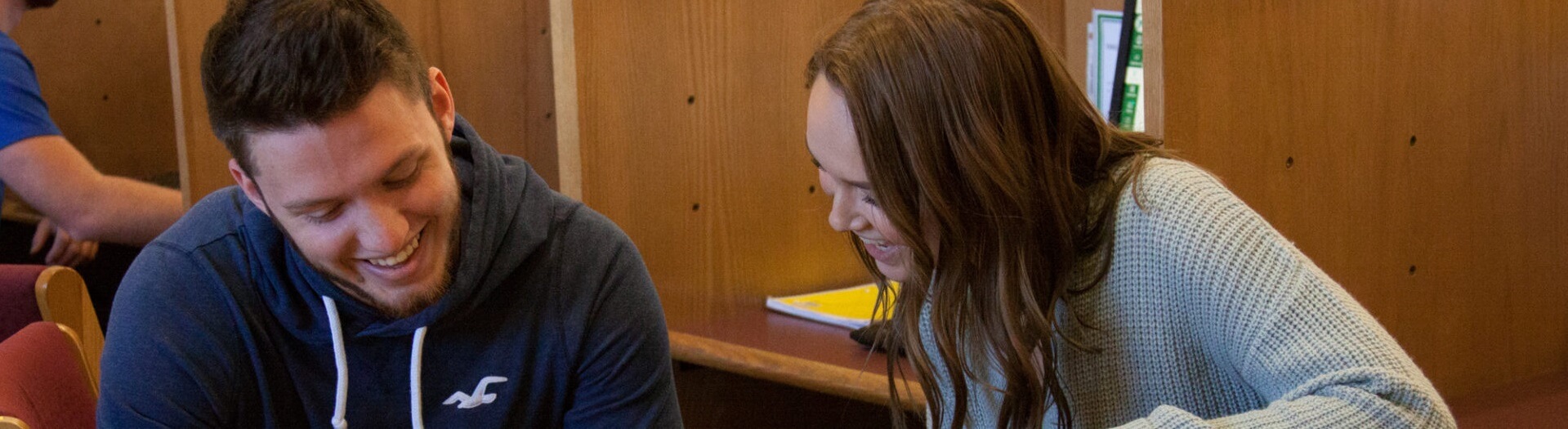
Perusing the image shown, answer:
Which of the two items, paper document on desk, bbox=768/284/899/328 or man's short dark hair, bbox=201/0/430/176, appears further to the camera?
paper document on desk, bbox=768/284/899/328

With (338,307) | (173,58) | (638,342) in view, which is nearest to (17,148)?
(173,58)

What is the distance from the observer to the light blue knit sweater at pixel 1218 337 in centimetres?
79

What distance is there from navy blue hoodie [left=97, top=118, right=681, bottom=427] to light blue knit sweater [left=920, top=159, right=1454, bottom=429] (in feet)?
1.21

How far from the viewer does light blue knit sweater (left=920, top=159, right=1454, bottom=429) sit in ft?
2.59

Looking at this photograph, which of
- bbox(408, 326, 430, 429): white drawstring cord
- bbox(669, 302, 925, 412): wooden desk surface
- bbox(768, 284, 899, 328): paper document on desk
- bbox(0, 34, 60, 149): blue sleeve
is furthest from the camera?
bbox(0, 34, 60, 149): blue sleeve

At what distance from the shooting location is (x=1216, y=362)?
0.91 metres

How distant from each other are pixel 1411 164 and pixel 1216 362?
1.81 feet

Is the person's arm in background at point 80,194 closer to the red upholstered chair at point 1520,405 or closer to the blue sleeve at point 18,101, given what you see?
the blue sleeve at point 18,101

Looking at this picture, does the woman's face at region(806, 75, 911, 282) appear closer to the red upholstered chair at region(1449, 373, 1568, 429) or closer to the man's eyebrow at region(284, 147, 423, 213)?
the man's eyebrow at region(284, 147, 423, 213)

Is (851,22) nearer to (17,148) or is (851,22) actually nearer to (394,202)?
(394,202)

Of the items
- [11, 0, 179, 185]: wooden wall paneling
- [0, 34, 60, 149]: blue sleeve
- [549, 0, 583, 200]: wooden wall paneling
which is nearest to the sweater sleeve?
[549, 0, 583, 200]: wooden wall paneling

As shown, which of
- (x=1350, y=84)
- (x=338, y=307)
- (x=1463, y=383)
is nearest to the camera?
(x=338, y=307)

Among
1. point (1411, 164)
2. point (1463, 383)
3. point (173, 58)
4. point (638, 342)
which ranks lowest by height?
point (1463, 383)

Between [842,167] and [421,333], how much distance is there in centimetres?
44
